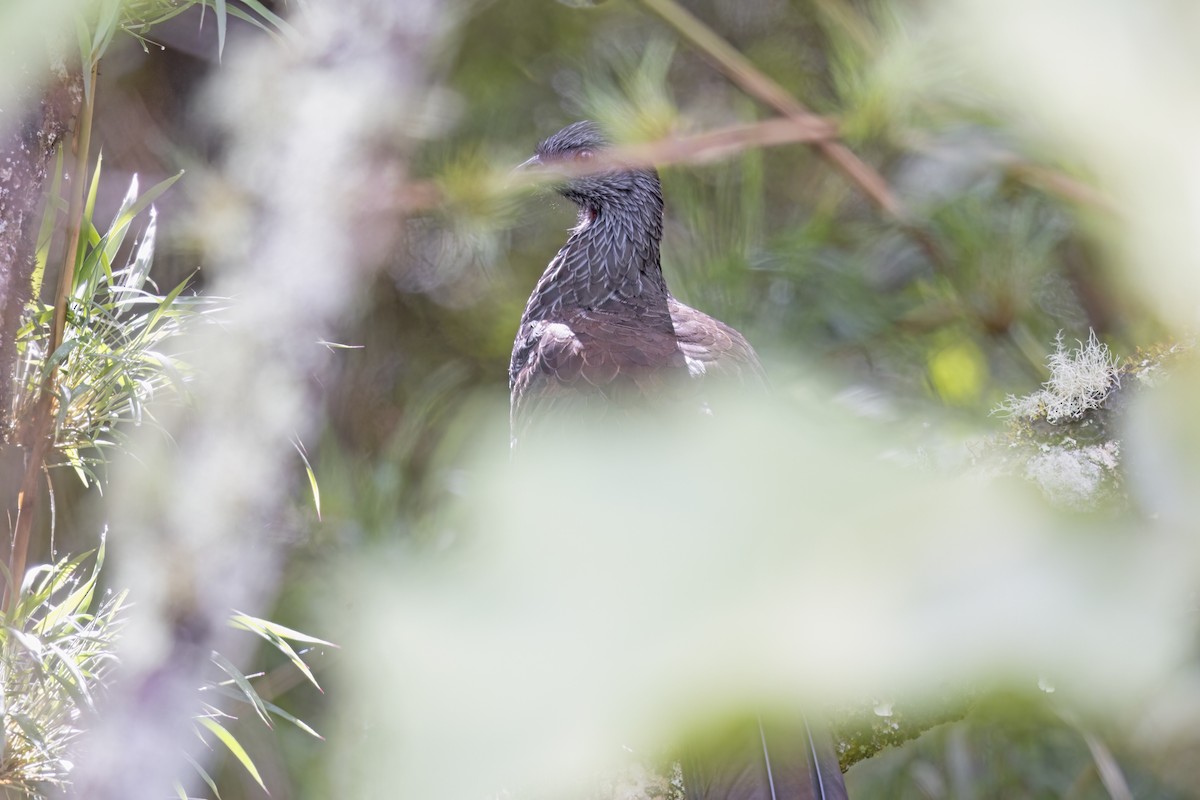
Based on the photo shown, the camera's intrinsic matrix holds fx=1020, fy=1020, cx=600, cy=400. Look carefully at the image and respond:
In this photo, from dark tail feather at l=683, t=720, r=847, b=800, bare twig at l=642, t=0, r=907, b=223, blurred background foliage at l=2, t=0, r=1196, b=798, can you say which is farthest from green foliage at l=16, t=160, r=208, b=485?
bare twig at l=642, t=0, r=907, b=223

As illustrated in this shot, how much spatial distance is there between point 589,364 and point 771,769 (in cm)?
40

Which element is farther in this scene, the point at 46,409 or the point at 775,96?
the point at 775,96

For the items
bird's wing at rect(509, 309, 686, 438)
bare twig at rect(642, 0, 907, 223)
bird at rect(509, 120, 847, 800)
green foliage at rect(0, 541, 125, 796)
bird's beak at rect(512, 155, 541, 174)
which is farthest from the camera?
bare twig at rect(642, 0, 907, 223)

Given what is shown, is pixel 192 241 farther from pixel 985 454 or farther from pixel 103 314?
pixel 985 454

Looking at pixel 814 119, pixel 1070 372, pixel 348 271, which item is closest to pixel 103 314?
pixel 348 271

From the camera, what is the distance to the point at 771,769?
0.65 meters

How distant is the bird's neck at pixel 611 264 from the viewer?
1041mm

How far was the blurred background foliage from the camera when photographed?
1095 millimetres

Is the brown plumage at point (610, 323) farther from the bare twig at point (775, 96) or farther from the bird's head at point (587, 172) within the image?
the bare twig at point (775, 96)

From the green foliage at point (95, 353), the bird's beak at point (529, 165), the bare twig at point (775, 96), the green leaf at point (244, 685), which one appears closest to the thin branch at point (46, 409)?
the green foliage at point (95, 353)

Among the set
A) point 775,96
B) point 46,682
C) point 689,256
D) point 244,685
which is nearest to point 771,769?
point 244,685

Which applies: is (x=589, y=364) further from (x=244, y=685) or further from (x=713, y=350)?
(x=244, y=685)

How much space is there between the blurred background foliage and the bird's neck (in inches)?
2.9

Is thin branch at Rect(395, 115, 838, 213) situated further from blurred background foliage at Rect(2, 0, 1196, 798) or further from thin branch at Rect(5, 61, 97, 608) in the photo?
thin branch at Rect(5, 61, 97, 608)
